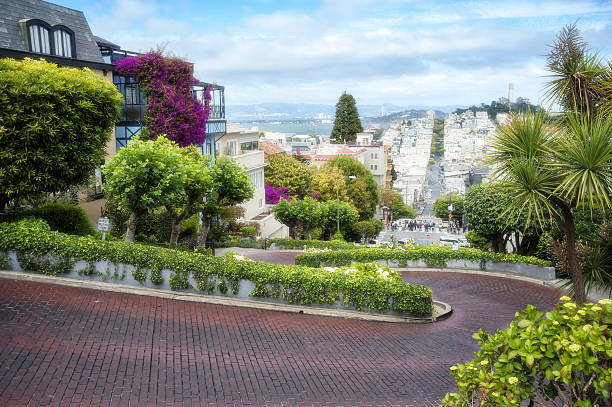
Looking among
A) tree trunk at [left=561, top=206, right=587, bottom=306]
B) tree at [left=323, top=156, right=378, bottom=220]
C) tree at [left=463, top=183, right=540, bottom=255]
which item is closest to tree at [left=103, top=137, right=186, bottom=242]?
tree trunk at [left=561, top=206, right=587, bottom=306]

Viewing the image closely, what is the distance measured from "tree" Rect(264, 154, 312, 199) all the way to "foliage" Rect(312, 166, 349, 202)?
8.00ft

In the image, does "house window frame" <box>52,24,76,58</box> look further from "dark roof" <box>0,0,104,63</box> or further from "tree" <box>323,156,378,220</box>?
"tree" <box>323,156,378,220</box>

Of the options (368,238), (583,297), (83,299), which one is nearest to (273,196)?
(368,238)

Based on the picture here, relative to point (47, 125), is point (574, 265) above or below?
below

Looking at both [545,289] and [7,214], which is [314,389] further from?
[545,289]

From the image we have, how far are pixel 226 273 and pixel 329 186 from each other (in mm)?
47239

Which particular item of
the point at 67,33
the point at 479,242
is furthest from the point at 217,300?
the point at 479,242

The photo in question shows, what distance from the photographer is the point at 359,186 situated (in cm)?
6556

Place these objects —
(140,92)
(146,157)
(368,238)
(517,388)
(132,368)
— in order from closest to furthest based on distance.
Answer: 1. (517,388)
2. (132,368)
3. (146,157)
4. (140,92)
5. (368,238)

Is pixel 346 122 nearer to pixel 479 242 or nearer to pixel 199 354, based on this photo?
pixel 479 242

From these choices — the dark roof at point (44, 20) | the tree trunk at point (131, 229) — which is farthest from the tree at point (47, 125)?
the dark roof at point (44, 20)

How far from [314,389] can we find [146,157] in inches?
421

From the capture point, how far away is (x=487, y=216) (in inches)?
938

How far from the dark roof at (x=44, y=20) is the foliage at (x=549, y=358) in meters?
22.9
